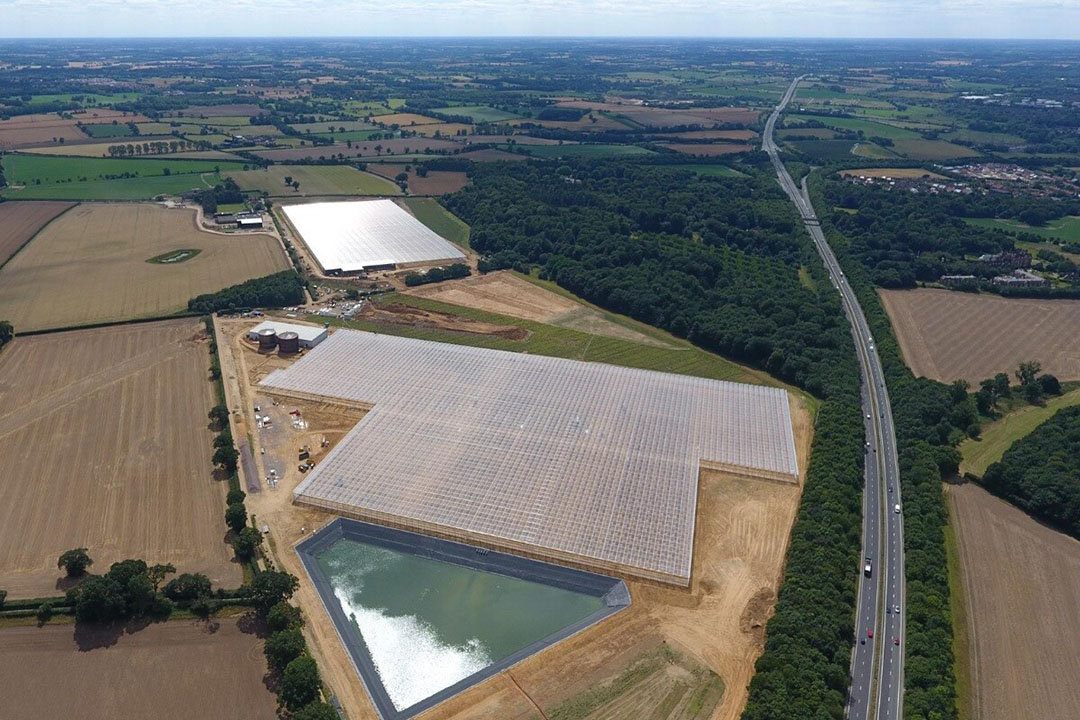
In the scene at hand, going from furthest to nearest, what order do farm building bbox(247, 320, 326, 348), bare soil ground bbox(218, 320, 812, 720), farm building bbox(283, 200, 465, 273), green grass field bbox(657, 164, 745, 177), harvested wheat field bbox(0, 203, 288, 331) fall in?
green grass field bbox(657, 164, 745, 177) → farm building bbox(283, 200, 465, 273) → harvested wheat field bbox(0, 203, 288, 331) → farm building bbox(247, 320, 326, 348) → bare soil ground bbox(218, 320, 812, 720)

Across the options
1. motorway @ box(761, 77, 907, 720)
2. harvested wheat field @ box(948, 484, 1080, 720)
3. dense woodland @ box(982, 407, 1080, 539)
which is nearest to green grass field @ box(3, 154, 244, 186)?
motorway @ box(761, 77, 907, 720)

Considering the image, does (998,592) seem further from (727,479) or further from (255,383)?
(255,383)

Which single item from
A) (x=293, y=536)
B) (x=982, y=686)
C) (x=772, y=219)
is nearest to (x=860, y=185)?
(x=772, y=219)

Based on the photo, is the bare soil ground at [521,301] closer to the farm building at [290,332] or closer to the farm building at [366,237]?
the farm building at [366,237]

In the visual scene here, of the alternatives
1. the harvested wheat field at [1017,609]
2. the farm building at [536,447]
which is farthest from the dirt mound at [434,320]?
the harvested wheat field at [1017,609]

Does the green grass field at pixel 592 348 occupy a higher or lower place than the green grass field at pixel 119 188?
lower

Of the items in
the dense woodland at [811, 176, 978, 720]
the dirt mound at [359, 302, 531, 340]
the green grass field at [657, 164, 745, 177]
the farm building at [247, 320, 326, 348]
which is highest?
the green grass field at [657, 164, 745, 177]

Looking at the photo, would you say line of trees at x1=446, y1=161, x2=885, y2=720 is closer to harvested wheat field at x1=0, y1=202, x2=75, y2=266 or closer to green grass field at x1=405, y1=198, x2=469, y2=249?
green grass field at x1=405, y1=198, x2=469, y2=249
